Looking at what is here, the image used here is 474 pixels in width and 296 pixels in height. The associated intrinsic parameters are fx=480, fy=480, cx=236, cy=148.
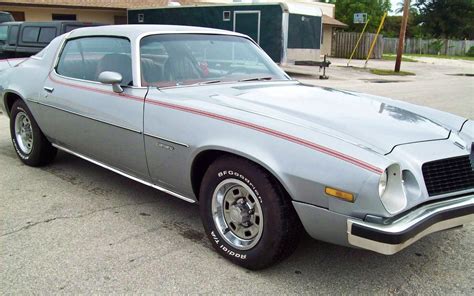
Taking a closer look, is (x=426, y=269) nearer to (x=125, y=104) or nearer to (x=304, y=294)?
(x=304, y=294)

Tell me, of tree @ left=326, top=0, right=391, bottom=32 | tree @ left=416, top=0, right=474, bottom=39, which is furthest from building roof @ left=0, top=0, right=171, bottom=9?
tree @ left=416, top=0, right=474, bottom=39

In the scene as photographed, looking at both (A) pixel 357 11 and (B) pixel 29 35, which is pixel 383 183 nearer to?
(B) pixel 29 35

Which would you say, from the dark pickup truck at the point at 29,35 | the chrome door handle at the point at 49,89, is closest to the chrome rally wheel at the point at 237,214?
the chrome door handle at the point at 49,89

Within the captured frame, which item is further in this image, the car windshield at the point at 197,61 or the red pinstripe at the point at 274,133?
the car windshield at the point at 197,61

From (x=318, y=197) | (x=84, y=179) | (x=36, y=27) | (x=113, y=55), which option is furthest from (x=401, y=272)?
(x=36, y=27)

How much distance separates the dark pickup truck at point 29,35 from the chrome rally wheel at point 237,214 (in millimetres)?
7378

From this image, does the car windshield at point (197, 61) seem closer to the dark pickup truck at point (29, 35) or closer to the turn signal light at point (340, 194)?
the turn signal light at point (340, 194)

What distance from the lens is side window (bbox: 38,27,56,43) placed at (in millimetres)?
9586

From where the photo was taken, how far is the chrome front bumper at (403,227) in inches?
98.6

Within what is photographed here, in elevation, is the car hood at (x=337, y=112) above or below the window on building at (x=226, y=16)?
below

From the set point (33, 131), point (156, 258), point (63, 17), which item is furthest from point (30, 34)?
point (63, 17)

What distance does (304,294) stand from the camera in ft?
9.37

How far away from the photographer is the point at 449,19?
6291cm

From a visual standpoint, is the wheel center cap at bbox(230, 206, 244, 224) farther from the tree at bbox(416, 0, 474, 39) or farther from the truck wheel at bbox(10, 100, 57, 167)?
the tree at bbox(416, 0, 474, 39)
